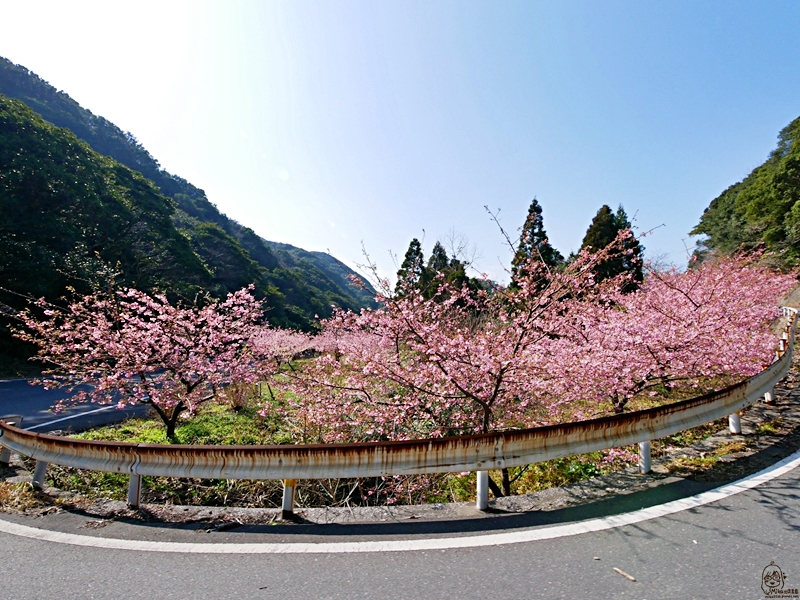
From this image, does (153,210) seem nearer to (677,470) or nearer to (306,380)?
(306,380)

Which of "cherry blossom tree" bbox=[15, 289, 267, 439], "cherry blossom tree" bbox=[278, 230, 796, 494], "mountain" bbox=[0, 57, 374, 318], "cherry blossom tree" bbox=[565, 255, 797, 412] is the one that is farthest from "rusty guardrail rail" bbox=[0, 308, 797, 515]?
"mountain" bbox=[0, 57, 374, 318]

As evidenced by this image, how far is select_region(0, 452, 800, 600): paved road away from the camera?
6.51 feet

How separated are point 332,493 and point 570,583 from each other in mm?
3813

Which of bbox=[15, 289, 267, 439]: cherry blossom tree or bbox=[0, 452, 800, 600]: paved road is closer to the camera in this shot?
bbox=[0, 452, 800, 600]: paved road

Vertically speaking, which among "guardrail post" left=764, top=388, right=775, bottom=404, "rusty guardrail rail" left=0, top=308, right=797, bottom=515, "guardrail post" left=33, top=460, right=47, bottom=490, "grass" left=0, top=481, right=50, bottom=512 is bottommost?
"grass" left=0, top=481, right=50, bottom=512

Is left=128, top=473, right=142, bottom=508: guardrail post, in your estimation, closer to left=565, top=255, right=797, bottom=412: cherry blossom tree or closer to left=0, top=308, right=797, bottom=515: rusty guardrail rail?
left=0, top=308, right=797, bottom=515: rusty guardrail rail

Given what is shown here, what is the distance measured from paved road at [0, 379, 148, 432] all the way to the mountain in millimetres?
20429

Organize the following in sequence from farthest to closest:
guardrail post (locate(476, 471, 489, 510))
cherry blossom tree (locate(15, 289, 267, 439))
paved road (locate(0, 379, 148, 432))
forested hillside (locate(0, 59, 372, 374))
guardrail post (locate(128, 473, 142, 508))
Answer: forested hillside (locate(0, 59, 372, 374))
paved road (locate(0, 379, 148, 432))
cherry blossom tree (locate(15, 289, 267, 439))
guardrail post (locate(128, 473, 142, 508))
guardrail post (locate(476, 471, 489, 510))

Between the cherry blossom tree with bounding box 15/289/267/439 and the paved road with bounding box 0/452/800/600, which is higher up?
the cherry blossom tree with bounding box 15/289/267/439

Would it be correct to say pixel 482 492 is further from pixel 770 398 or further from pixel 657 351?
pixel 770 398

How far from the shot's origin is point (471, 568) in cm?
217

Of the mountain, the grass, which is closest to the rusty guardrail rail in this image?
the grass

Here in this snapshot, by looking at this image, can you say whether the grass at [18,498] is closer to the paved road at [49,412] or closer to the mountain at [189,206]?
the paved road at [49,412]

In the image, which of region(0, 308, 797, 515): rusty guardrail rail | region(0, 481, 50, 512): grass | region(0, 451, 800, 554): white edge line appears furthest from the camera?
region(0, 481, 50, 512): grass
